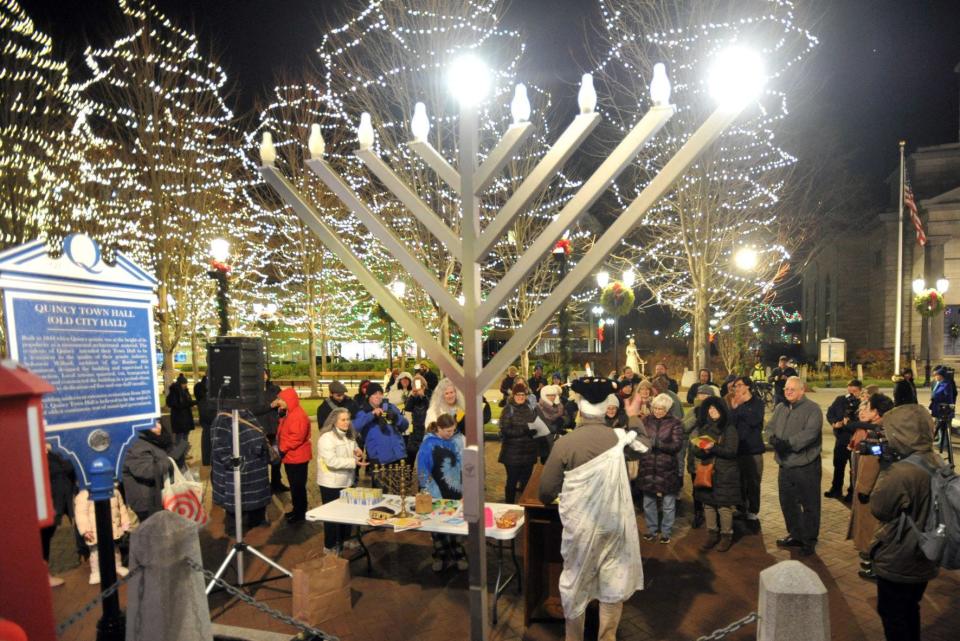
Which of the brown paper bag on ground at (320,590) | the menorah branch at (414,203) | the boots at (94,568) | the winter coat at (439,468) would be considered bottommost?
the boots at (94,568)

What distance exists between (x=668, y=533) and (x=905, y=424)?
3.30 m

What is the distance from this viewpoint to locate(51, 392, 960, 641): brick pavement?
4715 millimetres

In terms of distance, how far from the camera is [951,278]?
3200 centimetres

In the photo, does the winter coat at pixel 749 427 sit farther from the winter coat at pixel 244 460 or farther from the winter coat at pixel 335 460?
the winter coat at pixel 244 460

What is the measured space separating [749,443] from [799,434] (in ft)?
2.31

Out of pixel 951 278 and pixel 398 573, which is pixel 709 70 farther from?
pixel 951 278

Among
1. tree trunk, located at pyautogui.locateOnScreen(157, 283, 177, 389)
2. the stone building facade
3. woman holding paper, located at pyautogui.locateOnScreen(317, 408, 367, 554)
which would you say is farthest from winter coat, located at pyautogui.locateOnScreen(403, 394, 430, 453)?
the stone building facade

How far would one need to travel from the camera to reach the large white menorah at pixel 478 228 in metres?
3.00

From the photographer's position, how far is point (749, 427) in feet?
22.5

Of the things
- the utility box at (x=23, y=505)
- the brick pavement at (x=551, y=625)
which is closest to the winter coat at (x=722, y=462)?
the brick pavement at (x=551, y=625)

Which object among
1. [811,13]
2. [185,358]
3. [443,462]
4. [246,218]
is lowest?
[185,358]

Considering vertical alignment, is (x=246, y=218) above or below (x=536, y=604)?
above

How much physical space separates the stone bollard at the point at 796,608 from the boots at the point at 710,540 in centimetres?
430

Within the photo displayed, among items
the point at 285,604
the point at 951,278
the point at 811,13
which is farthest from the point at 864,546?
the point at 951,278
